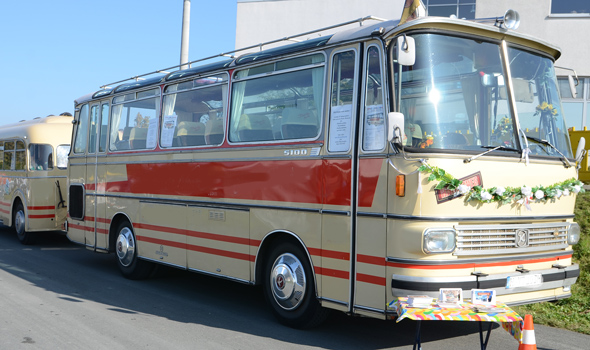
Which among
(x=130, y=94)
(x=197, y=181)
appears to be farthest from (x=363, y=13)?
(x=197, y=181)

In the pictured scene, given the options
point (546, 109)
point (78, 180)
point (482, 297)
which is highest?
point (546, 109)

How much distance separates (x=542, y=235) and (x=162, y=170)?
5493 millimetres

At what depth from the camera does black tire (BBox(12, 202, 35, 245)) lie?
47.3 ft

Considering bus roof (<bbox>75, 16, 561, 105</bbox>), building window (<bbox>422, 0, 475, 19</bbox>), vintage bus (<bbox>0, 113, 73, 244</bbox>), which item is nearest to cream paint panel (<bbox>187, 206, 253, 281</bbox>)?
bus roof (<bbox>75, 16, 561, 105</bbox>)

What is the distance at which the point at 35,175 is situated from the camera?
14.1m

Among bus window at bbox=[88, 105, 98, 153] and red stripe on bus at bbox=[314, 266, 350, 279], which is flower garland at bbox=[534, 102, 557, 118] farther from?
bus window at bbox=[88, 105, 98, 153]

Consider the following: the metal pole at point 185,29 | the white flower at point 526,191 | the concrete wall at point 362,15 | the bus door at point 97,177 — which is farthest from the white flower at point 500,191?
the concrete wall at point 362,15

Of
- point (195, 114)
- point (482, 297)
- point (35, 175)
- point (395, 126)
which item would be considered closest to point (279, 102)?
point (195, 114)

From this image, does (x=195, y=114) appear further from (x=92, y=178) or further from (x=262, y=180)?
(x=92, y=178)

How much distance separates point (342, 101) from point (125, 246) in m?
5.45

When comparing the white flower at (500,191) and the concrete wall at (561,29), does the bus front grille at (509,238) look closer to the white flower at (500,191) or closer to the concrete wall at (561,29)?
the white flower at (500,191)

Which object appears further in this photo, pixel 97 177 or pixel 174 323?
pixel 97 177

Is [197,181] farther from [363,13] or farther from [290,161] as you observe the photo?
[363,13]

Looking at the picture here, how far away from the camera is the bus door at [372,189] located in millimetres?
5805
